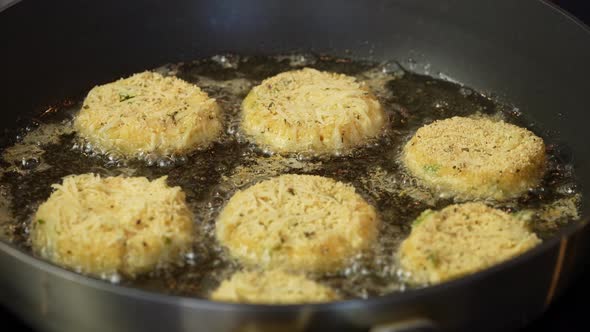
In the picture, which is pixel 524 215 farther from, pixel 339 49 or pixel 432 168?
pixel 339 49

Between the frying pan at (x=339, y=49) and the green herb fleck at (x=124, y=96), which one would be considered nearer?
the frying pan at (x=339, y=49)

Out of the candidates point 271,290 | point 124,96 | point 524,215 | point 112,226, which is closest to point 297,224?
point 271,290

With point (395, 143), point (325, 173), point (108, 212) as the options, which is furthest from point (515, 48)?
A: point (108, 212)

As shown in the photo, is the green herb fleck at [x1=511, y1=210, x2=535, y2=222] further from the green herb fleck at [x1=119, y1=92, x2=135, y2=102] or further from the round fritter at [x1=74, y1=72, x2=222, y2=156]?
the green herb fleck at [x1=119, y1=92, x2=135, y2=102]

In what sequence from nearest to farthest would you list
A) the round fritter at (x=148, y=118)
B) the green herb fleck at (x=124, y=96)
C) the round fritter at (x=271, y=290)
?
the round fritter at (x=271, y=290) < the round fritter at (x=148, y=118) < the green herb fleck at (x=124, y=96)

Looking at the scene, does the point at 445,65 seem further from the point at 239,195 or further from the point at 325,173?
the point at 239,195

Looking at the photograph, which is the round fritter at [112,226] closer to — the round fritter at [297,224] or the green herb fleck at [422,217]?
the round fritter at [297,224]

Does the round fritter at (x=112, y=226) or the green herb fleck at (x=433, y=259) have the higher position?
the green herb fleck at (x=433, y=259)

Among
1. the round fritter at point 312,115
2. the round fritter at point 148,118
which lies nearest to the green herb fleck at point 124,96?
the round fritter at point 148,118
